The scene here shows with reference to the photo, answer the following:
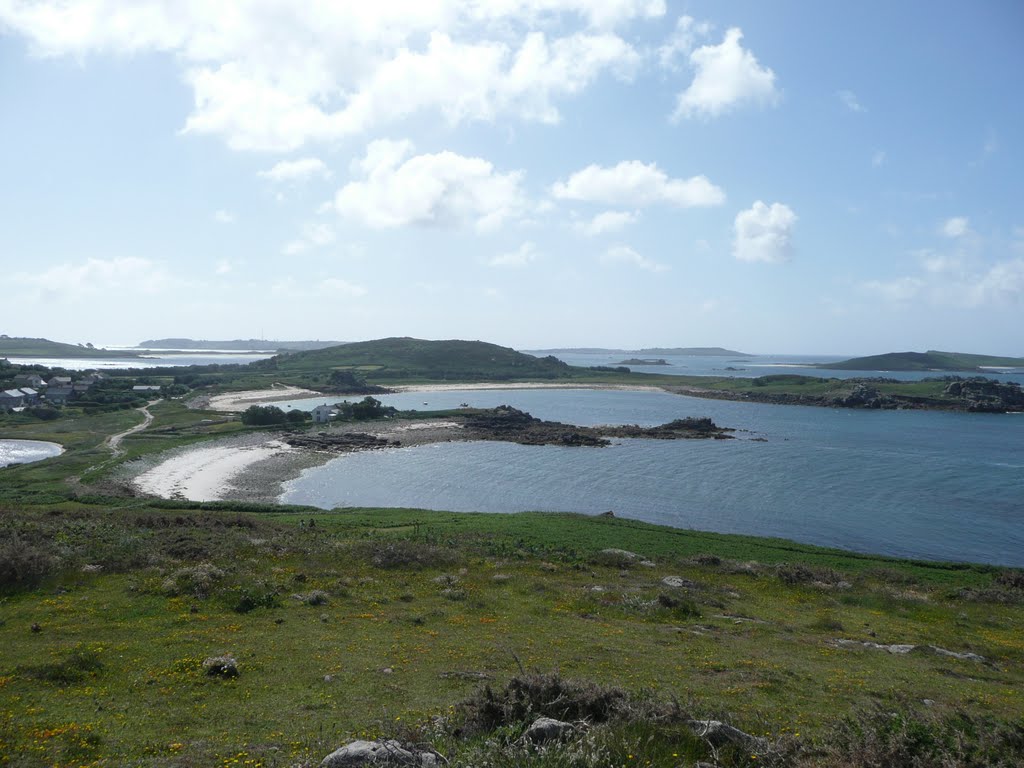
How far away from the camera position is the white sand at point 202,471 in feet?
188

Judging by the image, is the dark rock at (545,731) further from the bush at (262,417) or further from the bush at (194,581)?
the bush at (262,417)

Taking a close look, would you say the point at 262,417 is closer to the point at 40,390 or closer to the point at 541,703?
the point at 40,390

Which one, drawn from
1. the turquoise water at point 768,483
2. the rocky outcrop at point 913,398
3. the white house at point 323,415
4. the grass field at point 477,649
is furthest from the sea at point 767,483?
the rocky outcrop at point 913,398

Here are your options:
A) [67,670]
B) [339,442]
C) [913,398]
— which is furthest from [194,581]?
[913,398]

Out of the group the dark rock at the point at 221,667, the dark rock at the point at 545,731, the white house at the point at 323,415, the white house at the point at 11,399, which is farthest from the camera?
the white house at the point at 323,415

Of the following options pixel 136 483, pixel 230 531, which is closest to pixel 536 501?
pixel 230 531

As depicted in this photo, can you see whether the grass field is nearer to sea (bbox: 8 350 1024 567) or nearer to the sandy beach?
sea (bbox: 8 350 1024 567)

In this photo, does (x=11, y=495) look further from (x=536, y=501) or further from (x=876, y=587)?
(x=876, y=587)

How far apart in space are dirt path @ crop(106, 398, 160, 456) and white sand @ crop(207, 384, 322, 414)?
459 inches

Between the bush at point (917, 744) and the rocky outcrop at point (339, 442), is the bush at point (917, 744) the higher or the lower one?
the higher one

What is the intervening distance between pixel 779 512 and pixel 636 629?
3965 cm

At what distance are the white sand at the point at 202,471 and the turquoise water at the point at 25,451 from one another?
1408 cm

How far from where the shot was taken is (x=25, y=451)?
73.5 m

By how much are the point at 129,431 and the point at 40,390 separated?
172ft
